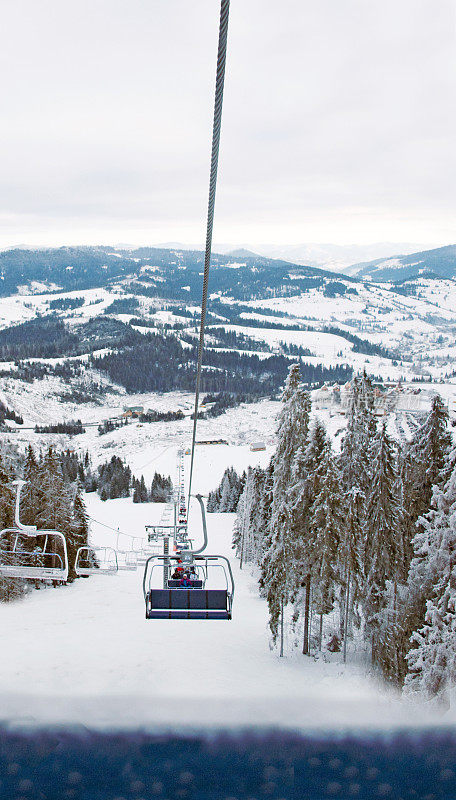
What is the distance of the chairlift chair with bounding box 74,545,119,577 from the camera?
14.4 meters

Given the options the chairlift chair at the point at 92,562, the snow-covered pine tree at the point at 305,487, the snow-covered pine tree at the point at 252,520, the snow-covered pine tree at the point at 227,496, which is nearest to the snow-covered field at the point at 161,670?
the chairlift chair at the point at 92,562

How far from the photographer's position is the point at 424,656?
11.0m

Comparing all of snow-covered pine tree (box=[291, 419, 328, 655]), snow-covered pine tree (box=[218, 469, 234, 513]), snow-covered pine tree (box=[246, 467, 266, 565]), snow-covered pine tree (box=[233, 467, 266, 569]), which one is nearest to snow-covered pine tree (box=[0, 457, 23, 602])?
snow-covered pine tree (box=[291, 419, 328, 655])

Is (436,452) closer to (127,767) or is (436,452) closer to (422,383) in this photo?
(127,767)

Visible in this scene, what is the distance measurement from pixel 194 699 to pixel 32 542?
17107 millimetres

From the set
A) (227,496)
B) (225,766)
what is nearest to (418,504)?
(225,766)

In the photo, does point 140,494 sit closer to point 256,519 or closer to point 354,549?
point 256,519

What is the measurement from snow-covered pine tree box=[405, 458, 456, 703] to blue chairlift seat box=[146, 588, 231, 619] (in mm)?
4453

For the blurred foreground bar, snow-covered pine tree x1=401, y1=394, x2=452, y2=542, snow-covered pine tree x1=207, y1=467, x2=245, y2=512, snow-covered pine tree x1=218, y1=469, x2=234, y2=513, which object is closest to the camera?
the blurred foreground bar

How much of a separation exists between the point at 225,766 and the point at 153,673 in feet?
27.2

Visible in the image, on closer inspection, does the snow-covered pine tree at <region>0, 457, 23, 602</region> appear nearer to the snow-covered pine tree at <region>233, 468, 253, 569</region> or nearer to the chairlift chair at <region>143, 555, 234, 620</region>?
the chairlift chair at <region>143, 555, 234, 620</region>

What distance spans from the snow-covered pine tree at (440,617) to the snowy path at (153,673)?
1.11 m

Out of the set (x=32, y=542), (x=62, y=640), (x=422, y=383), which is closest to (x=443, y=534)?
(x=62, y=640)

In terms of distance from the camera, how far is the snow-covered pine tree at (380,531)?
48.1 feet
